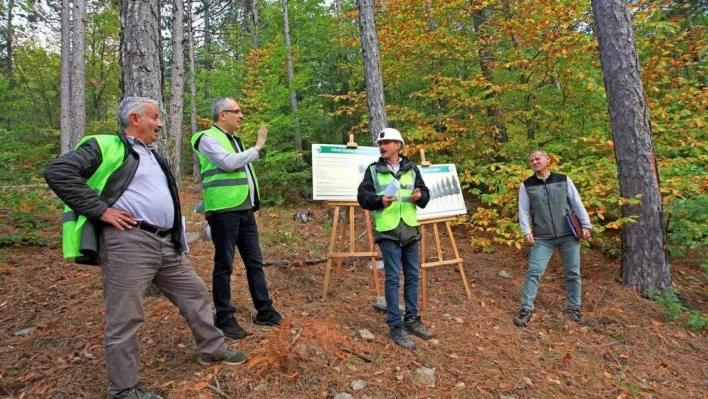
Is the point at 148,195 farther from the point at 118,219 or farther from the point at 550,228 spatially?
the point at 550,228

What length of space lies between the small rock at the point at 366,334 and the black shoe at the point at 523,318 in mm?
1921

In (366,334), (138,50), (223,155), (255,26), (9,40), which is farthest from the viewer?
(9,40)

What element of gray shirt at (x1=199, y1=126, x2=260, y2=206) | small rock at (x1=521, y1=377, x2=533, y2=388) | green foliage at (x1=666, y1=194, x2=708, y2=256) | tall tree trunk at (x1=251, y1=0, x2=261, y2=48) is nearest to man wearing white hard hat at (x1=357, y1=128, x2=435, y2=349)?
small rock at (x1=521, y1=377, x2=533, y2=388)

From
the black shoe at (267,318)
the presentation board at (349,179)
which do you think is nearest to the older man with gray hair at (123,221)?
the black shoe at (267,318)

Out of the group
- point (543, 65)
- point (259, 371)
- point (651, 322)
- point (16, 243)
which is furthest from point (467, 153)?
point (16, 243)

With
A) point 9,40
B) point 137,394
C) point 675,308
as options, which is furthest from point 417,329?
point 9,40

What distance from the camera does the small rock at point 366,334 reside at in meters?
3.87

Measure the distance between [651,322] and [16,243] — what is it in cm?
917

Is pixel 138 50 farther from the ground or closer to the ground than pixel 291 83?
closer to the ground

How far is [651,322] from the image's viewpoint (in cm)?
481

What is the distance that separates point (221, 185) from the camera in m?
3.50

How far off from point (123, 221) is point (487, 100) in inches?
262

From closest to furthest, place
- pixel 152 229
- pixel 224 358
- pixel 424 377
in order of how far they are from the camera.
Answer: pixel 152 229
pixel 224 358
pixel 424 377

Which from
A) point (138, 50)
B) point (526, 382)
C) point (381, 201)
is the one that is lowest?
point (526, 382)
